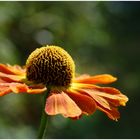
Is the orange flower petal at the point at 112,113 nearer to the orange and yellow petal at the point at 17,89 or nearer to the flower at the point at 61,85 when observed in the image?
the flower at the point at 61,85

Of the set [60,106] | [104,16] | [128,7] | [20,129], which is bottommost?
[60,106]

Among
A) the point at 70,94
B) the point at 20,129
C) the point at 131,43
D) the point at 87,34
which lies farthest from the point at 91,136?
the point at 70,94

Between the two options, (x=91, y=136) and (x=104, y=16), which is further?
(x=104, y=16)

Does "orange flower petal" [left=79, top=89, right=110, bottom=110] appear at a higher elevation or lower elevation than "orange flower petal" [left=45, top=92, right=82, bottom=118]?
higher

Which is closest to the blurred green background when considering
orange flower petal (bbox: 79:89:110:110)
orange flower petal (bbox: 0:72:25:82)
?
orange flower petal (bbox: 0:72:25:82)

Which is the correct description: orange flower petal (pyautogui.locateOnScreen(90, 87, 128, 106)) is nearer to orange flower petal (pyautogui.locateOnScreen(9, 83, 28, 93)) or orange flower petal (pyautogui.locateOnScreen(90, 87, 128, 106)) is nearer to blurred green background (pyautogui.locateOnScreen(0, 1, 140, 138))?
orange flower petal (pyautogui.locateOnScreen(9, 83, 28, 93))

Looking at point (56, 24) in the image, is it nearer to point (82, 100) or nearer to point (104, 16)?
point (104, 16)

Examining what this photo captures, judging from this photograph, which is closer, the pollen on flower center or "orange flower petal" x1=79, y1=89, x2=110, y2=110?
"orange flower petal" x1=79, y1=89, x2=110, y2=110
